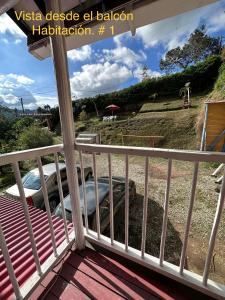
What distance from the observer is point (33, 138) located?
27.6 feet

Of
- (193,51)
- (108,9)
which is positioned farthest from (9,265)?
(193,51)

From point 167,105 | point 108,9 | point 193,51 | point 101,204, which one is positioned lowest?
point 101,204

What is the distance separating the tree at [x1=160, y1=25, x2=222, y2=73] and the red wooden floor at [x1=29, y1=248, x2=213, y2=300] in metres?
18.3

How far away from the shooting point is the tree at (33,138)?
8.23 metres

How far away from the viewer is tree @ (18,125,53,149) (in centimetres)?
823

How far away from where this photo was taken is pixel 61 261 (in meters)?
1.35

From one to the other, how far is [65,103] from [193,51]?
20.0 m

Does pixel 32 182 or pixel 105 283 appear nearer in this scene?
pixel 105 283

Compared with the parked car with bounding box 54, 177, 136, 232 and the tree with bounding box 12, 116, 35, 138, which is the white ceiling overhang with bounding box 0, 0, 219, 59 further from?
the tree with bounding box 12, 116, 35, 138

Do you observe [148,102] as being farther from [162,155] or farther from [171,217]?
[162,155]

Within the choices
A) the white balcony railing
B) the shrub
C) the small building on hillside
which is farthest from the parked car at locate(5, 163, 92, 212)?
the shrub

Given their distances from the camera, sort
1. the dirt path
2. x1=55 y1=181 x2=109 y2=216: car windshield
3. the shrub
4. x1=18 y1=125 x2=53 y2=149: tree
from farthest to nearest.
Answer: the shrub, x1=18 y1=125 x2=53 y2=149: tree, x1=55 y1=181 x2=109 y2=216: car windshield, the dirt path

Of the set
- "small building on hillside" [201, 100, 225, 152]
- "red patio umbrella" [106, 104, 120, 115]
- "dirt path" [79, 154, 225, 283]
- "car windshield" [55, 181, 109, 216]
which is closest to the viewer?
"dirt path" [79, 154, 225, 283]

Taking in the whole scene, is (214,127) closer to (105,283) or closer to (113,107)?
(105,283)
